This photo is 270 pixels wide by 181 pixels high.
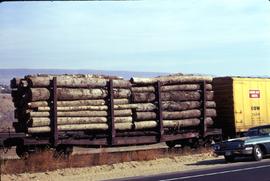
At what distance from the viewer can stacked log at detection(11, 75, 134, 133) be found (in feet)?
65.6

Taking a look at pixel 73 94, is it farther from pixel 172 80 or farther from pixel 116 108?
pixel 172 80

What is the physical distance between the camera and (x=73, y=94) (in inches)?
822

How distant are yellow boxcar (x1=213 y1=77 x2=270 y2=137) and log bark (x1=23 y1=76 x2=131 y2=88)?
20.1ft

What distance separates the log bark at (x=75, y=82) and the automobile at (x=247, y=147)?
4.62 m

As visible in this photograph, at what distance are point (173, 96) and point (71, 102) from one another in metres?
5.47

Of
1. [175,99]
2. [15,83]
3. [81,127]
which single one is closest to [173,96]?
[175,99]

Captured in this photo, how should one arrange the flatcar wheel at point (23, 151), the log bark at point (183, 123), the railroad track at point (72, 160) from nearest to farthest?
the railroad track at point (72, 160) < the flatcar wheel at point (23, 151) < the log bark at point (183, 123)

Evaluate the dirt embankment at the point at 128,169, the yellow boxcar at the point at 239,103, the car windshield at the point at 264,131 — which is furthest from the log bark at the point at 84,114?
the yellow boxcar at the point at 239,103

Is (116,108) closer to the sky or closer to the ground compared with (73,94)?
closer to the ground

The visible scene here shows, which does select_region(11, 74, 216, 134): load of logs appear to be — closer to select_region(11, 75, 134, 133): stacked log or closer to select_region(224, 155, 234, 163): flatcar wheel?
select_region(11, 75, 134, 133): stacked log

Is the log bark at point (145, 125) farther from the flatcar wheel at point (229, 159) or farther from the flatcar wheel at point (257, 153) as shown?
the flatcar wheel at point (257, 153)

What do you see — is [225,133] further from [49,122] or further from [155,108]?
[49,122]

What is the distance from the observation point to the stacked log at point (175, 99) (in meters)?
23.5

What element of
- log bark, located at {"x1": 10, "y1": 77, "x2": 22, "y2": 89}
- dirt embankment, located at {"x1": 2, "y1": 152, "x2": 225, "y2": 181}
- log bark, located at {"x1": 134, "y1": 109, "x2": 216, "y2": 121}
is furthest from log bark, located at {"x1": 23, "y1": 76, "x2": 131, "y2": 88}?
dirt embankment, located at {"x1": 2, "y1": 152, "x2": 225, "y2": 181}
